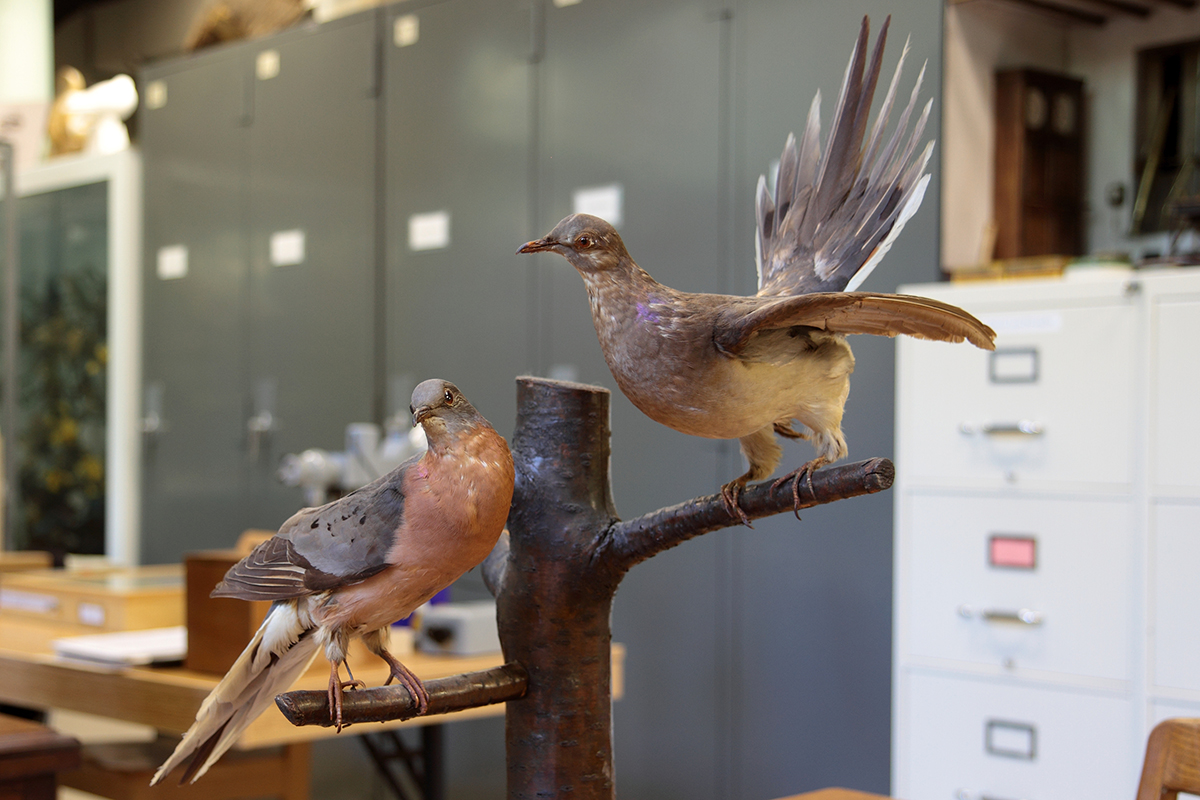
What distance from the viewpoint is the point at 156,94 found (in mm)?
4754

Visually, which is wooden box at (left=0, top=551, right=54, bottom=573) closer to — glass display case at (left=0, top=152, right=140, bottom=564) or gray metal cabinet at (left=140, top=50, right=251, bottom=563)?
gray metal cabinet at (left=140, top=50, right=251, bottom=563)

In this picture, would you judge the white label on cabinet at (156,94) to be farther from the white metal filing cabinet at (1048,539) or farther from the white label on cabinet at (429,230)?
the white metal filing cabinet at (1048,539)

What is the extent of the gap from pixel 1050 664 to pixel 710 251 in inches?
52.3

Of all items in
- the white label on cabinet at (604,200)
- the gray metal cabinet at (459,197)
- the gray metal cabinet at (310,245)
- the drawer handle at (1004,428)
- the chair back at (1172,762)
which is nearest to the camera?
the chair back at (1172,762)

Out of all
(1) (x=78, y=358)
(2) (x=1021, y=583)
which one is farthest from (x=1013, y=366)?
(1) (x=78, y=358)

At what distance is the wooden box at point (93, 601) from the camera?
2.35 meters

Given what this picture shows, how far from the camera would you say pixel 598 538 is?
2.14ft

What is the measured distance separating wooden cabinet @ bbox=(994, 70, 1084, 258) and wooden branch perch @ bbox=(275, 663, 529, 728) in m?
2.50

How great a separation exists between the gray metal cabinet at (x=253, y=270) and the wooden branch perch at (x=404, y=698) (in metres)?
3.34

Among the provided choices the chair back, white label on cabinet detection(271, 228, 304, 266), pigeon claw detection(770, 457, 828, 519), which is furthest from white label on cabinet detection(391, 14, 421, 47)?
pigeon claw detection(770, 457, 828, 519)

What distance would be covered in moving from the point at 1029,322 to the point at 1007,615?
24.1 inches

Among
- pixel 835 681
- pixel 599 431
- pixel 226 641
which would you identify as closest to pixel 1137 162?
pixel 835 681

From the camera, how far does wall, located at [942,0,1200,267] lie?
2.71 m

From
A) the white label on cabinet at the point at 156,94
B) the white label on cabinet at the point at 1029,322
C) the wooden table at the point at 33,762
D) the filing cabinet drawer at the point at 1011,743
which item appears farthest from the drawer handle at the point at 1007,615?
the white label on cabinet at the point at 156,94
